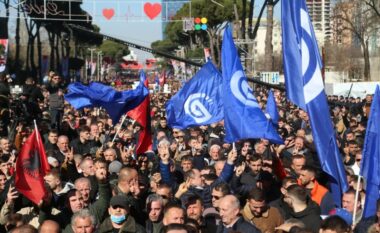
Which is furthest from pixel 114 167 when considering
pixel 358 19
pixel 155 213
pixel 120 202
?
pixel 358 19

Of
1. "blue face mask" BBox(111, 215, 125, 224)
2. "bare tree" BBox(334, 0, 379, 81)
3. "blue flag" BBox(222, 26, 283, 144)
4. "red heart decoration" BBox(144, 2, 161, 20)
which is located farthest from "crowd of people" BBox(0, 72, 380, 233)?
"bare tree" BBox(334, 0, 379, 81)

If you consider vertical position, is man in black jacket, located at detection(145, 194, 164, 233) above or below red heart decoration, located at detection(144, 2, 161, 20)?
below

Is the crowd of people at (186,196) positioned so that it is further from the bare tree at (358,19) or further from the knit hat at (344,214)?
the bare tree at (358,19)

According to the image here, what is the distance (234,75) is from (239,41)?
3147cm

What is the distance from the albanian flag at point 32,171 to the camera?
819cm

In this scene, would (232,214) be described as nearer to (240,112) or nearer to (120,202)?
(120,202)

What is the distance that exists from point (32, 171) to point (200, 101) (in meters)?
5.00

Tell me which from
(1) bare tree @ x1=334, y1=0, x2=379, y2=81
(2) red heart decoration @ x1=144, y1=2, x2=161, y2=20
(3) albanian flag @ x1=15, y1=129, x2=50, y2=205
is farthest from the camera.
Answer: (1) bare tree @ x1=334, y1=0, x2=379, y2=81

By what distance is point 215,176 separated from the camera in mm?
9734

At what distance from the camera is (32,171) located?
8492 mm

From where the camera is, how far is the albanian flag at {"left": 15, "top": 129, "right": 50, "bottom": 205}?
26.9 feet

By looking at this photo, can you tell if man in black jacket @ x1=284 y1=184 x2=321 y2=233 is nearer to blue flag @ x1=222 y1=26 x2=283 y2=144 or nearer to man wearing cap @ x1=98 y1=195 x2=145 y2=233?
man wearing cap @ x1=98 y1=195 x2=145 y2=233

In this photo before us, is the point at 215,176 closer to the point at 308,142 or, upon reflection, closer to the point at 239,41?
the point at 308,142

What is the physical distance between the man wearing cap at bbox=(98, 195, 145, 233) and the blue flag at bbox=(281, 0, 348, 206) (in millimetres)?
1855
